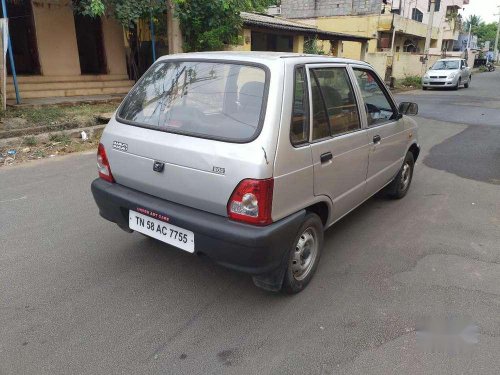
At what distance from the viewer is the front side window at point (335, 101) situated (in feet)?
9.67

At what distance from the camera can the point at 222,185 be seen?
2.46 m

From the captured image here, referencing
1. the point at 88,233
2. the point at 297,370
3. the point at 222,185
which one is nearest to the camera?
the point at 297,370

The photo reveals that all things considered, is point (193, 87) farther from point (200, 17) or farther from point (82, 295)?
point (200, 17)

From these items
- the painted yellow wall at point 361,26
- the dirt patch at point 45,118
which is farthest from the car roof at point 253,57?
the painted yellow wall at point 361,26

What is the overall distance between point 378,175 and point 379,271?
3.60 ft

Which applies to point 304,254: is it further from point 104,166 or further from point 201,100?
point 104,166

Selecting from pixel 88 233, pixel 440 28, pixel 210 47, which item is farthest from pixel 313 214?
pixel 440 28

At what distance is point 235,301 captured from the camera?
2906 millimetres

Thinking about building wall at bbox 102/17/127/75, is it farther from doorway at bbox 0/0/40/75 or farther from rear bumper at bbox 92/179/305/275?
rear bumper at bbox 92/179/305/275

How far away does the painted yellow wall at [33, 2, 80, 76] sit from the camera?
405 inches

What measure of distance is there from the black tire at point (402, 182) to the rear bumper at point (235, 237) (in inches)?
99.2

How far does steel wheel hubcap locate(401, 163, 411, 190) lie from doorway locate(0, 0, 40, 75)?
9.81m

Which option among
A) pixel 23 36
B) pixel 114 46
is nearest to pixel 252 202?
pixel 114 46

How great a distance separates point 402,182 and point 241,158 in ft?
10.7
